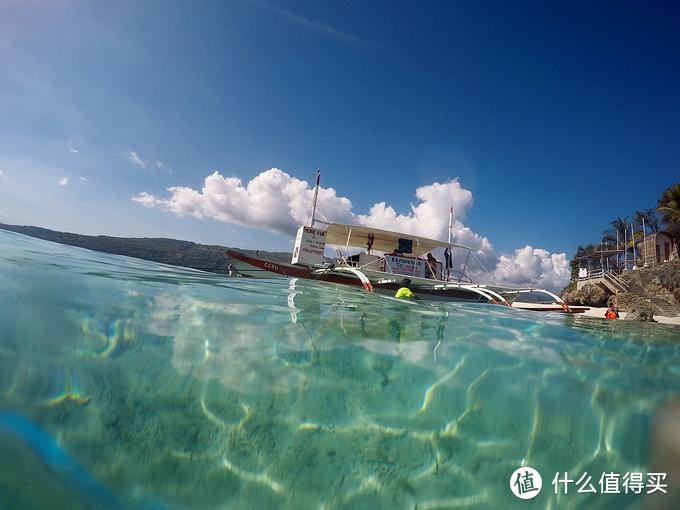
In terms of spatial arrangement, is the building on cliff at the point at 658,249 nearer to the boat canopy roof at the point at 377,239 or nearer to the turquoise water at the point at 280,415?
the boat canopy roof at the point at 377,239

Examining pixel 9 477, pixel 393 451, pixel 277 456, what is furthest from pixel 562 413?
pixel 9 477

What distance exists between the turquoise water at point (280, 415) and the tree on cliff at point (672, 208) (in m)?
43.4

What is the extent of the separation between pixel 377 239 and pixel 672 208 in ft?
119

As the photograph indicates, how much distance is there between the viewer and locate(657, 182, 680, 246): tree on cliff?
31.7 metres

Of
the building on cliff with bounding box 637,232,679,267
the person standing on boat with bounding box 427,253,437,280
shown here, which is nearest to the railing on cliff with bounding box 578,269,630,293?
the building on cliff with bounding box 637,232,679,267

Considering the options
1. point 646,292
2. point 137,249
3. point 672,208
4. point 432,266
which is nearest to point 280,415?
point 432,266

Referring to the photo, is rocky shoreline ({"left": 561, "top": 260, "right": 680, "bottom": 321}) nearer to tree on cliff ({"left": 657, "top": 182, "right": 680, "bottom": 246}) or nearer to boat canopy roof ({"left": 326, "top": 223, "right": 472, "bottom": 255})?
tree on cliff ({"left": 657, "top": 182, "right": 680, "bottom": 246})

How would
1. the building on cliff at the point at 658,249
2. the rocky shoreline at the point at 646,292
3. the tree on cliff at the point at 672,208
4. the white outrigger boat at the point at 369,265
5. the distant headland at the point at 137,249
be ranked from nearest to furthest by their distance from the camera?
the white outrigger boat at the point at 369,265 < the rocky shoreline at the point at 646,292 < the tree on cliff at the point at 672,208 < the building on cliff at the point at 658,249 < the distant headland at the point at 137,249

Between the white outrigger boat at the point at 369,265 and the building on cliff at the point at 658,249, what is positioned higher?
the building on cliff at the point at 658,249

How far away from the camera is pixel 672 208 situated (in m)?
31.6

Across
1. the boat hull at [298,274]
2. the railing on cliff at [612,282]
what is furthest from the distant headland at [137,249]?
the railing on cliff at [612,282]

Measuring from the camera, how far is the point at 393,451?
186 cm

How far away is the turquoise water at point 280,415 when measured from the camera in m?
1.55

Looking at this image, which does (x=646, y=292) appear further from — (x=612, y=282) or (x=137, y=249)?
(x=137, y=249)
